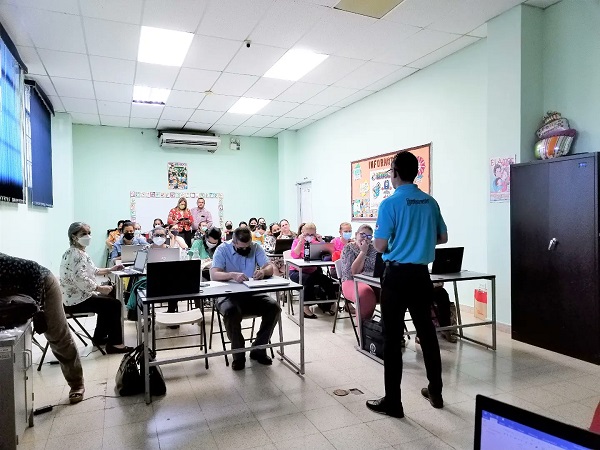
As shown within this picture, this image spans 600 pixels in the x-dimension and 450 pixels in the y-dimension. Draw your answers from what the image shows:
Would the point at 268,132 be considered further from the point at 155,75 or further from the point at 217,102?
the point at 155,75

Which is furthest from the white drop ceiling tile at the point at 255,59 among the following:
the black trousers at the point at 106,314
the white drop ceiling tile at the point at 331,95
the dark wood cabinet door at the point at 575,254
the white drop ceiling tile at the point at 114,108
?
the dark wood cabinet door at the point at 575,254

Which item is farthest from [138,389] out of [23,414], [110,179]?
[110,179]

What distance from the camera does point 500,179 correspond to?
4352 millimetres

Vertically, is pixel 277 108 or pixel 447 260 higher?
pixel 277 108

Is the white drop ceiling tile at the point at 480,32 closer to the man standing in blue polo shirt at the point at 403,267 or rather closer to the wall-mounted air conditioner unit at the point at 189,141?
the man standing in blue polo shirt at the point at 403,267

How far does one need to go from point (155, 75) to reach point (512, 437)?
620 centimetres

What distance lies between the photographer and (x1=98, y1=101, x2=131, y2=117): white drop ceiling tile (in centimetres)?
738

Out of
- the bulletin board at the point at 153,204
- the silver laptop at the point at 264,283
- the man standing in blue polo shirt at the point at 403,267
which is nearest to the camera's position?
the man standing in blue polo shirt at the point at 403,267

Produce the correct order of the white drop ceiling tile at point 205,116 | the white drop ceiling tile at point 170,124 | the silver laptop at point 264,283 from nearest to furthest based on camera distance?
the silver laptop at point 264,283 → the white drop ceiling tile at point 205,116 → the white drop ceiling tile at point 170,124

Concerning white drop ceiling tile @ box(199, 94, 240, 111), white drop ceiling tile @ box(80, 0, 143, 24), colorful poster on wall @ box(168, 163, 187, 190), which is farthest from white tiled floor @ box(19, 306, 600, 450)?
colorful poster on wall @ box(168, 163, 187, 190)

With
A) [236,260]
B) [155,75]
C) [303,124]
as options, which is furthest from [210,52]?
[303,124]

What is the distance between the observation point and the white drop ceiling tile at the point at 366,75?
5.66 meters

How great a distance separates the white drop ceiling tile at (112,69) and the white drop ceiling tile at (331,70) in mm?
2410

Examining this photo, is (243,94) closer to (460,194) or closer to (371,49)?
(371,49)
